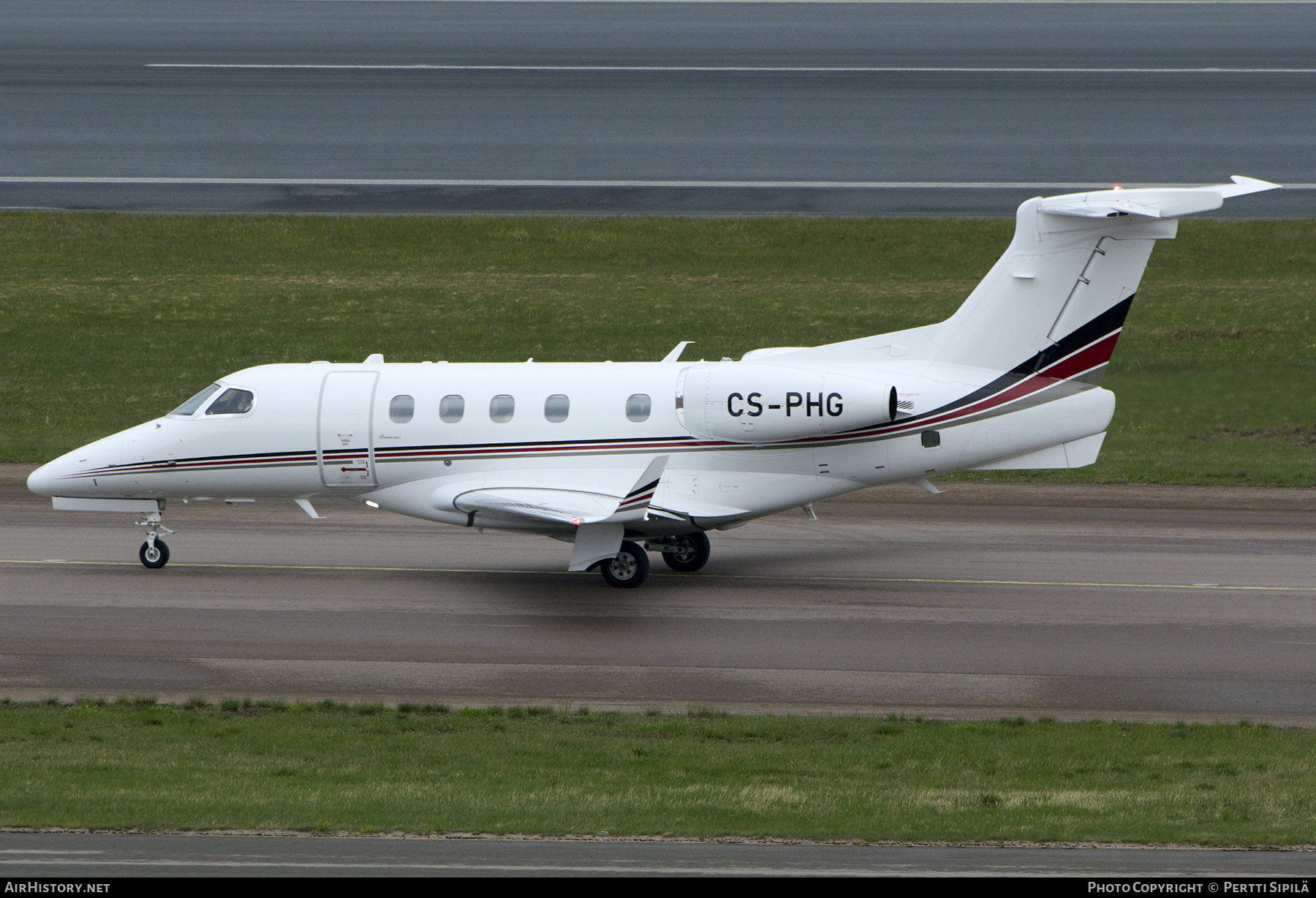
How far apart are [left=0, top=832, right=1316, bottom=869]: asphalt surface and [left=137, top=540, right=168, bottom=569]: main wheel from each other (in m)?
11.8

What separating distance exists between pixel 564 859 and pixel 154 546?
14.3 m

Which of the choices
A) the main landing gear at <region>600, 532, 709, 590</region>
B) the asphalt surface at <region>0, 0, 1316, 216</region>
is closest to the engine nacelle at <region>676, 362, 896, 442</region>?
the main landing gear at <region>600, 532, 709, 590</region>

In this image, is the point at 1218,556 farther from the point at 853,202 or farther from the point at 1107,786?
the point at 853,202

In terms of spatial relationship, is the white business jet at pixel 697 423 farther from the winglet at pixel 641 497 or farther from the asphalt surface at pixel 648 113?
the asphalt surface at pixel 648 113

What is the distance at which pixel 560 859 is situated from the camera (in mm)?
11453

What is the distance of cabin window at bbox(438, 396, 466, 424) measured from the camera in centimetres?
2314

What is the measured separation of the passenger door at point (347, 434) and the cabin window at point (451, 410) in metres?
1.06

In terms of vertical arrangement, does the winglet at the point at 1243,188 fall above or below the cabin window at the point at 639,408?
above

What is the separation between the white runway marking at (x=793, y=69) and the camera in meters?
54.4

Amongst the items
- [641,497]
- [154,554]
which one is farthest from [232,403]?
[641,497]

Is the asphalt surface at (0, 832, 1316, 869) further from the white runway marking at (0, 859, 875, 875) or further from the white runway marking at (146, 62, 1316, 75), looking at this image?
the white runway marking at (146, 62, 1316, 75)

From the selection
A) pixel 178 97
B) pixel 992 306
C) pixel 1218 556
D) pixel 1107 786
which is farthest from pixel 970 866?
pixel 178 97

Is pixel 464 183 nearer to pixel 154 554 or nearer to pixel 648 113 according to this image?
pixel 648 113

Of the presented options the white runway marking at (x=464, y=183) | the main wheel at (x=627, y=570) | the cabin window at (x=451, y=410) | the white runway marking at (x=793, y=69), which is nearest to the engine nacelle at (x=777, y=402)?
the main wheel at (x=627, y=570)
